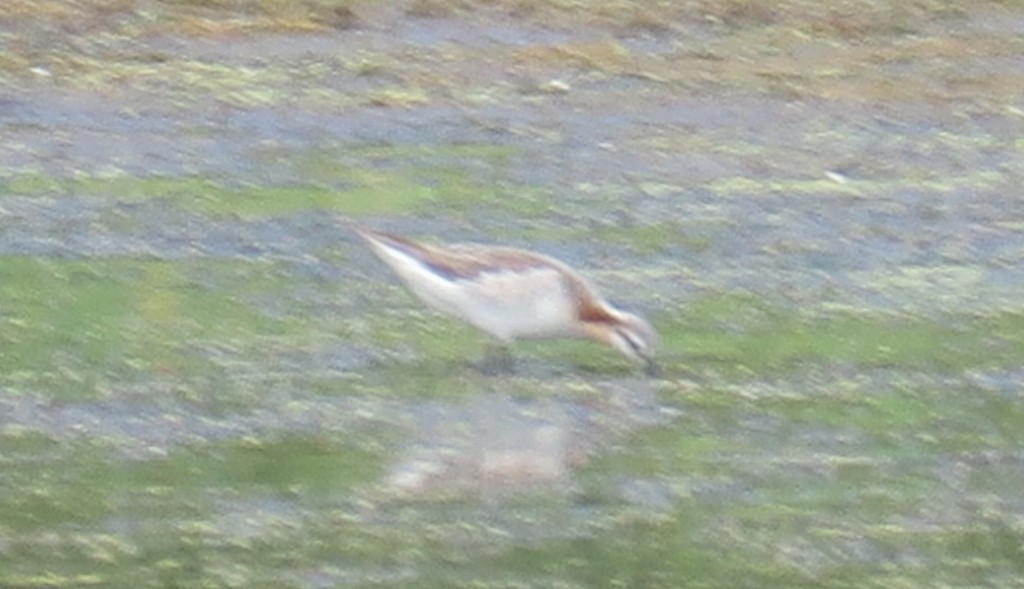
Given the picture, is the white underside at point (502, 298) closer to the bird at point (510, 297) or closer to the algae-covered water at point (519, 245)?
the bird at point (510, 297)

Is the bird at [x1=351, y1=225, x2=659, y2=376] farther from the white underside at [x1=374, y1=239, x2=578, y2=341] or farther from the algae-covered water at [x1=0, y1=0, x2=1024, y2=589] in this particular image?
the algae-covered water at [x1=0, y1=0, x2=1024, y2=589]

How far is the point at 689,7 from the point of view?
1633 centimetres

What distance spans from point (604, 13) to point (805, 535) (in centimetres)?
851

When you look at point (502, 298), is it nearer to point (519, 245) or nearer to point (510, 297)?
point (510, 297)

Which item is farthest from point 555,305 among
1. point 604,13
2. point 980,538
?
point 604,13

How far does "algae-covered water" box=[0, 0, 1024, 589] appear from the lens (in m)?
7.92

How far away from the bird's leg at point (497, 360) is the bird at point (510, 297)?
0.12 ft

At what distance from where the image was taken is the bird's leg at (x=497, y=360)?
31.7 feet

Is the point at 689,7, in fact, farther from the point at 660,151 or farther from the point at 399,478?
the point at 399,478

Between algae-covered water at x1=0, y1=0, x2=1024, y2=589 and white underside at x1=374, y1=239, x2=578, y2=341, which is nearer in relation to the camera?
algae-covered water at x1=0, y1=0, x2=1024, y2=589

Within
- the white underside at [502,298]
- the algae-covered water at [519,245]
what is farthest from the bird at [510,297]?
the algae-covered water at [519,245]

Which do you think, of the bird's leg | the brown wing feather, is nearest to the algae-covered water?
the bird's leg

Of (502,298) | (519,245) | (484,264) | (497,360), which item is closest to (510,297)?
(502,298)

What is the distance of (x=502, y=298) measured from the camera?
31.7 feet
